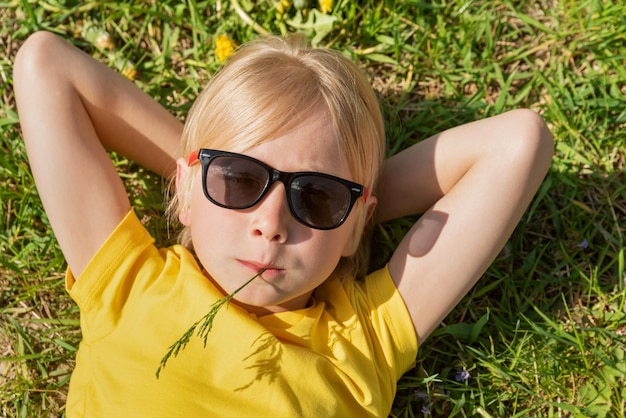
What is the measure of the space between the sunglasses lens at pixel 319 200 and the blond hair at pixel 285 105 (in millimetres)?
155

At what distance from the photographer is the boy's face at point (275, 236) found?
240cm

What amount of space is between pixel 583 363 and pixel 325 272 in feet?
4.46

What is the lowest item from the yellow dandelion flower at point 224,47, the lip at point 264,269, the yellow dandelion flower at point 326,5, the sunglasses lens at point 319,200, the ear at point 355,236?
the ear at point 355,236

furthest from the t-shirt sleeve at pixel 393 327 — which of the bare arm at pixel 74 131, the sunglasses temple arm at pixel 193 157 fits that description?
the bare arm at pixel 74 131

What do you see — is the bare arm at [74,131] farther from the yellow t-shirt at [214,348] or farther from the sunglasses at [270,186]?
the sunglasses at [270,186]

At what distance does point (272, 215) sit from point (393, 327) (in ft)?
2.39

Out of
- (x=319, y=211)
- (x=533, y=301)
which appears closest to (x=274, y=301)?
(x=319, y=211)

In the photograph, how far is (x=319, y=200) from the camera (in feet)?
7.89

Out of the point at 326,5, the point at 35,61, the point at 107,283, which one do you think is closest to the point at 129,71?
the point at 35,61

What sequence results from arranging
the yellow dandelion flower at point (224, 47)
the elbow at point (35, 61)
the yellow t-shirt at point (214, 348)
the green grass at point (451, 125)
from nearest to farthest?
the yellow t-shirt at point (214, 348)
the elbow at point (35, 61)
the green grass at point (451, 125)
the yellow dandelion flower at point (224, 47)

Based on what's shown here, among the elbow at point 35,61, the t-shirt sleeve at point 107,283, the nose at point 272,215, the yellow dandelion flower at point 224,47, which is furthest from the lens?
the yellow dandelion flower at point 224,47

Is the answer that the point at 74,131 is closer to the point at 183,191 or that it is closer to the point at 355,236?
the point at 183,191

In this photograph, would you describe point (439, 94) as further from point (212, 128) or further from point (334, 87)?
point (212, 128)

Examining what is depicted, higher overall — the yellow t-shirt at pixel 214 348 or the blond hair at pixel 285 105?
the blond hair at pixel 285 105
